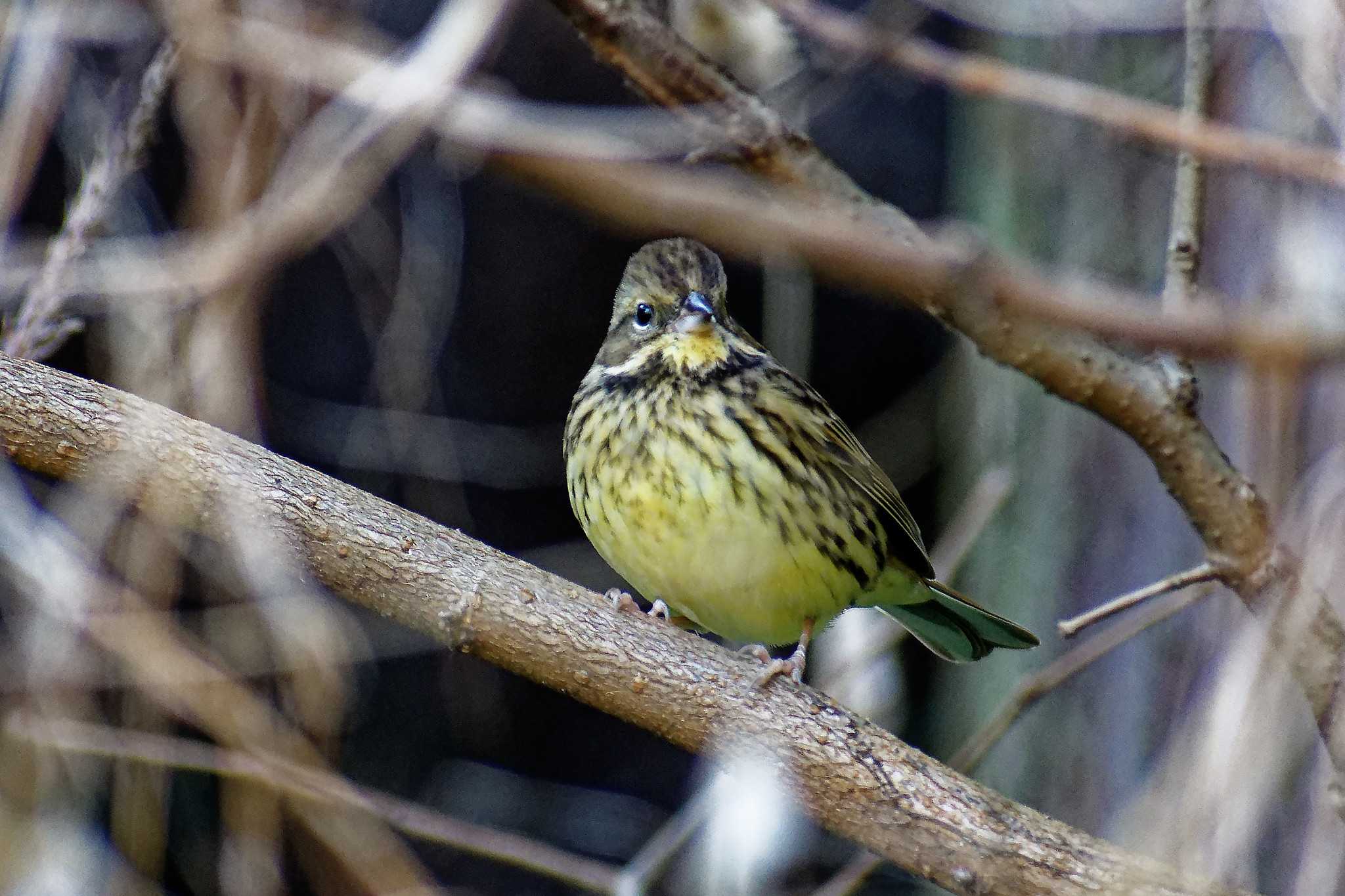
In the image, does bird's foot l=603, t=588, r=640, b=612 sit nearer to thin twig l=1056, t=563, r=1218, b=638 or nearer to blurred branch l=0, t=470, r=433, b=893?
thin twig l=1056, t=563, r=1218, b=638

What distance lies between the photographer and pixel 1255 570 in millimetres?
2525

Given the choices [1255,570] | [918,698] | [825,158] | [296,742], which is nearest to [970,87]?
[825,158]

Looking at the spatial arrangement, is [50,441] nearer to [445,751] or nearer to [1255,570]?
[1255,570]

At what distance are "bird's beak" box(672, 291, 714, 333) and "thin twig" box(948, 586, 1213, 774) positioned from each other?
1.04 metres

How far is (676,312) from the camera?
3.37 m

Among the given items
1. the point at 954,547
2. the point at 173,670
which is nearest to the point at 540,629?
the point at 173,670

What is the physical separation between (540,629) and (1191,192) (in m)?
1.35

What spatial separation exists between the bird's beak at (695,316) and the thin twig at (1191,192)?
1057 mm

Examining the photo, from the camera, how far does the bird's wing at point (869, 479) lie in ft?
11.4

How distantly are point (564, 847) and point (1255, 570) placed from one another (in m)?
3.08

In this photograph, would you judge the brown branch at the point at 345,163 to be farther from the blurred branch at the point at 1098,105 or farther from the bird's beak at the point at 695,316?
the bird's beak at the point at 695,316

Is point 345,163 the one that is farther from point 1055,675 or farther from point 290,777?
point 1055,675

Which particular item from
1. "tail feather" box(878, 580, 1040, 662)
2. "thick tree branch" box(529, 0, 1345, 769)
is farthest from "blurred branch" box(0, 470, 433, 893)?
"thick tree branch" box(529, 0, 1345, 769)

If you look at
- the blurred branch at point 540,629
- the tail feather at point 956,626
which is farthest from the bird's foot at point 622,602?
the tail feather at point 956,626
